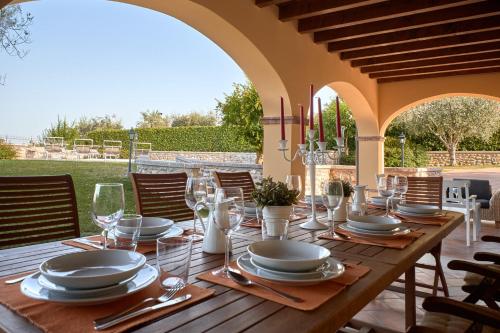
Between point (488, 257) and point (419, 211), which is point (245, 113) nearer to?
point (419, 211)

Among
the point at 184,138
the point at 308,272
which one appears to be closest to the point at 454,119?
the point at 184,138

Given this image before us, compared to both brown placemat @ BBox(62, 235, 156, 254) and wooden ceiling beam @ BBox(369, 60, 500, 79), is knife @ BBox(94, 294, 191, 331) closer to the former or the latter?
brown placemat @ BBox(62, 235, 156, 254)

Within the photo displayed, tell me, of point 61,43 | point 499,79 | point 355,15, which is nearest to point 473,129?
→ point 499,79

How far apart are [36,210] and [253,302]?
117 cm

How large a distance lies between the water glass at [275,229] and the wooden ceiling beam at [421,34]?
369 cm

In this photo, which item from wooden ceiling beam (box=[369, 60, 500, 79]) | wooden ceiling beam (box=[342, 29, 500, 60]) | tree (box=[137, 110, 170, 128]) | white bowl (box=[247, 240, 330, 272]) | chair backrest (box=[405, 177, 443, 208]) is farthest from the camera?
tree (box=[137, 110, 170, 128])


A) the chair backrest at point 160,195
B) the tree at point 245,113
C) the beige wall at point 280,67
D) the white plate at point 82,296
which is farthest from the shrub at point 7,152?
the white plate at point 82,296

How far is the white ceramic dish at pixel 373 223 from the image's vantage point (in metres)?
1.36

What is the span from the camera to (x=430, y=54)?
15.1 ft

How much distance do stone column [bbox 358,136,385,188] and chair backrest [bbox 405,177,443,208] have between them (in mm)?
3750

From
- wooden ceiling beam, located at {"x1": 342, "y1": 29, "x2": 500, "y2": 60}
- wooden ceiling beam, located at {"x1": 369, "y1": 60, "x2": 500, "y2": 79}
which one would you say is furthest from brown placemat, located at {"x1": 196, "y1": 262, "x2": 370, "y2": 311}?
wooden ceiling beam, located at {"x1": 369, "y1": 60, "x2": 500, "y2": 79}

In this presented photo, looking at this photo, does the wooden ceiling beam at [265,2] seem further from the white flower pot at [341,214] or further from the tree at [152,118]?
the tree at [152,118]

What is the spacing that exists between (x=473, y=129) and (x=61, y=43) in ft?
45.3

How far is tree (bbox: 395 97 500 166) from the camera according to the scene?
37.8ft
